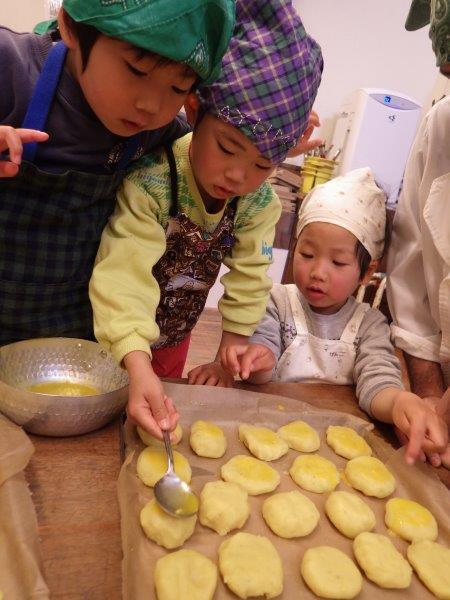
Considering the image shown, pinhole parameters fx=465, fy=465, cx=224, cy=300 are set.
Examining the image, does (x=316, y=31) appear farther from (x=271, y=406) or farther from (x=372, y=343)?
(x=271, y=406)

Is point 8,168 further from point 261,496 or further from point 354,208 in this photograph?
point 354,208

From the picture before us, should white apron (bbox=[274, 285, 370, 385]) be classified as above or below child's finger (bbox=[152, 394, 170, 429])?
below

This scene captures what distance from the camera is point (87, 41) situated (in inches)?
27.5

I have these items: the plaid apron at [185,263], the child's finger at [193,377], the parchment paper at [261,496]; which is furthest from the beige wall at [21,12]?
the parchment paper at [261,496]

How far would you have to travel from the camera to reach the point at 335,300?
131cm

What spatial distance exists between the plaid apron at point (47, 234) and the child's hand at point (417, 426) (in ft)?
2.47

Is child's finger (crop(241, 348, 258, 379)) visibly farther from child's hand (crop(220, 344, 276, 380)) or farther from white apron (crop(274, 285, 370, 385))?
white apron (crop(274, 285, 370, 385))

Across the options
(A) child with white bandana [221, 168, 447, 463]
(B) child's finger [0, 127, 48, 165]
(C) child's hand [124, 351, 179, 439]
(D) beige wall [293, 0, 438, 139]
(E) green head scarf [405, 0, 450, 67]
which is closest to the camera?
(B) child's finger [0, 127, 48, 165]

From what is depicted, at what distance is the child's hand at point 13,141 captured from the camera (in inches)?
26.1

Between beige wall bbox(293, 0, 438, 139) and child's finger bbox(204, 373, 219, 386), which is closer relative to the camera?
child's finger bbox(204, 373, 219, 386)

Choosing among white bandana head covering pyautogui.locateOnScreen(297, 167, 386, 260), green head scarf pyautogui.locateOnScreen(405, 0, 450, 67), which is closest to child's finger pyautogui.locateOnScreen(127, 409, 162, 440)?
white bandana head covering pyautogui.locateOnScreen(297, 167, 386, 260)

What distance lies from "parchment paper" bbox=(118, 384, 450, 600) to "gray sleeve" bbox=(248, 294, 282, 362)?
26 cm

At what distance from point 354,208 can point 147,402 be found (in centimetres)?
81

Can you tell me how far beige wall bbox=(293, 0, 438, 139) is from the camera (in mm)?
3807
